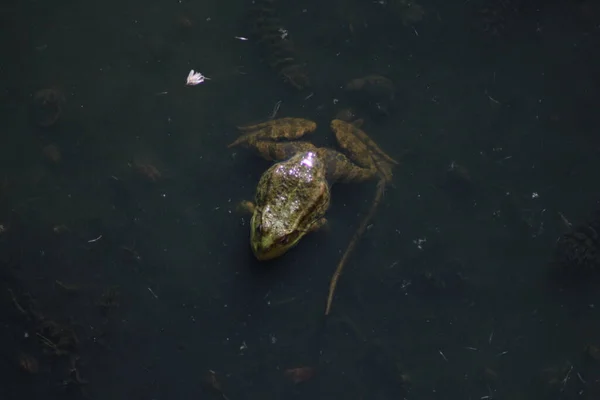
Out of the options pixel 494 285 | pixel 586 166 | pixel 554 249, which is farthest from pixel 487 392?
pixel 586 166

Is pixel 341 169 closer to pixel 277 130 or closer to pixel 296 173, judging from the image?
pixel 296 173

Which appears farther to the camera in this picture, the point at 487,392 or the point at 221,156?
the point at 221,156

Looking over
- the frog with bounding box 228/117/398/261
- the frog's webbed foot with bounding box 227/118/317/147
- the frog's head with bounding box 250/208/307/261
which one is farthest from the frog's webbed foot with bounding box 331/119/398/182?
the frog's head with bounding box 250/208/307/261

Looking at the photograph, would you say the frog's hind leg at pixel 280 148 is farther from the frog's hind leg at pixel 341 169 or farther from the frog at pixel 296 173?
the frog's hind leg at pixel 341 169

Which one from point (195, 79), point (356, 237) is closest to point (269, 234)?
point (356, 237)

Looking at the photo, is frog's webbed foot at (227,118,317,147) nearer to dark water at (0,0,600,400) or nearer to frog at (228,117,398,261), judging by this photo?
Result: frog at (228,117,398,261)

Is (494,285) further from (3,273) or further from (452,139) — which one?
(3,273)
